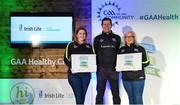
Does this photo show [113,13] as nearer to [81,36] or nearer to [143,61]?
[81,36]

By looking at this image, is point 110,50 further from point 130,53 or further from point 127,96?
point 127,96

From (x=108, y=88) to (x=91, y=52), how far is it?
36 cm

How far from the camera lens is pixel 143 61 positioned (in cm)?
338

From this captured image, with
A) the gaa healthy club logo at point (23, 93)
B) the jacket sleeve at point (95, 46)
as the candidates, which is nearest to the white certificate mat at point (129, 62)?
the jacket sleeve at point (95, 46)

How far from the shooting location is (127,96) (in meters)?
3.39

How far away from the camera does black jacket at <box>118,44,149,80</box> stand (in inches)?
132

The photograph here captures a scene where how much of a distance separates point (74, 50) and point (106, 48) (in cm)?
29

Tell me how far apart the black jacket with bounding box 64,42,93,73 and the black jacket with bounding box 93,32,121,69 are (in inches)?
2.5

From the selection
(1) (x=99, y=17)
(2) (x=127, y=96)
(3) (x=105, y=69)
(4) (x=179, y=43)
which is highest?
(1) (x=99, y=17)

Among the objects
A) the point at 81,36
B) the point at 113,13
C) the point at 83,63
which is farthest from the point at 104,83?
the point at 113,13

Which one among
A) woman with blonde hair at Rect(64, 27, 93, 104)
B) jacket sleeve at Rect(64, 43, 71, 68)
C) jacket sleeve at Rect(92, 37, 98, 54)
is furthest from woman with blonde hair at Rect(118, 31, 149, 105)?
jacket sleeve at Rect(64, 43, 71, 68)

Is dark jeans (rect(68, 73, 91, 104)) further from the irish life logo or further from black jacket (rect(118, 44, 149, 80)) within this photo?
the irish life logo

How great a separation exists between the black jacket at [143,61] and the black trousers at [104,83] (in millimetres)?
90

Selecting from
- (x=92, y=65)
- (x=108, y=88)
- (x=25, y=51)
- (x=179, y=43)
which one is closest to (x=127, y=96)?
(x=108, y=88)
